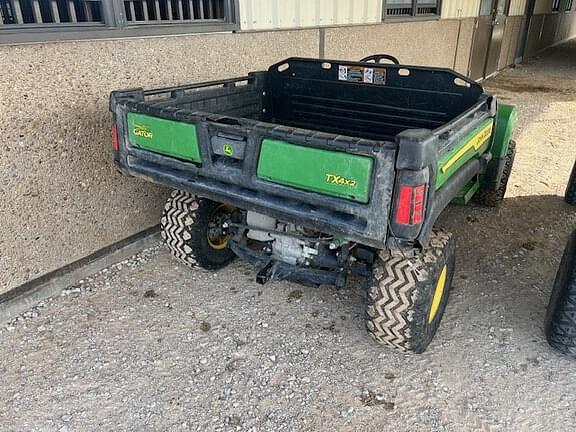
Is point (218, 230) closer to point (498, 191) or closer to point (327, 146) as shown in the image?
point (327, 146)

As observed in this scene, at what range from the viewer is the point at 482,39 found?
10.4 m

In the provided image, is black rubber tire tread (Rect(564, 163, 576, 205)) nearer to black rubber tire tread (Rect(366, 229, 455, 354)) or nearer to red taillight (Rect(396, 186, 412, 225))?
black rubber tire tread (Rect(366, 229, 455, 354))

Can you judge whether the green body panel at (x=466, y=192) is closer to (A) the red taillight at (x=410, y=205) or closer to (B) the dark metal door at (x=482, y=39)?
(A) the red taillight at (x=410, y=205)

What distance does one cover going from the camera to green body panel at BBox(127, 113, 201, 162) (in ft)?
7.79

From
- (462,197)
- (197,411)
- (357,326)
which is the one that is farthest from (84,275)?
(462,197)

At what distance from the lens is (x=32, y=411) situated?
7.55 feet

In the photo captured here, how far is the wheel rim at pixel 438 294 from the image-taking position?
2.56m

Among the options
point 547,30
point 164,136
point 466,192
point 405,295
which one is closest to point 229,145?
point 164,136

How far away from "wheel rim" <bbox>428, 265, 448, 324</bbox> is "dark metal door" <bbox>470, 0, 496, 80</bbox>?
28.1 feet

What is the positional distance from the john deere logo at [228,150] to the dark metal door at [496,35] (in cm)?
1051

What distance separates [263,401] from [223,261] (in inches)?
50.5

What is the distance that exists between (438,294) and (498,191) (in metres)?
2.06

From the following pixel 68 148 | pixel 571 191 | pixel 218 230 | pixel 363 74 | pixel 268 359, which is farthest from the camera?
pixel 571 191

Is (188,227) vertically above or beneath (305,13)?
beneath
